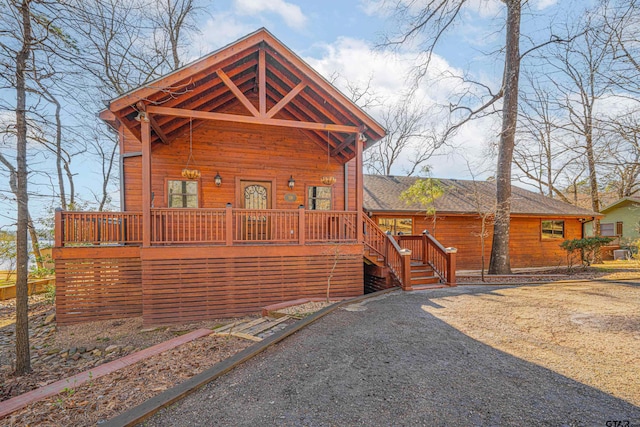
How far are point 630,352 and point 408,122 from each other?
22.6m

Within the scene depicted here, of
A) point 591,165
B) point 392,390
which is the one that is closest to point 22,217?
point 392,390

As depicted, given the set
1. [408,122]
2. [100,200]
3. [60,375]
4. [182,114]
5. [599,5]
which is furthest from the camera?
[408,122]

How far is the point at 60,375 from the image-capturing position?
456cm

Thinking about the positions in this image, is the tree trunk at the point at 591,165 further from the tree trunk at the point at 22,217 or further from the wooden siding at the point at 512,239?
the tree trunk at the point at 22,217

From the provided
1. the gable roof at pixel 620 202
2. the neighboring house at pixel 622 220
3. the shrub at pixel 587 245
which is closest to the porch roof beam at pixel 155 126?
the shrub at pixel 587 245

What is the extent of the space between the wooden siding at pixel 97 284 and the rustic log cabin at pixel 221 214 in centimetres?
2

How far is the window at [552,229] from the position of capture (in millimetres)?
14273

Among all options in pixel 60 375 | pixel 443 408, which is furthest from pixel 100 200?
pixel 443 408

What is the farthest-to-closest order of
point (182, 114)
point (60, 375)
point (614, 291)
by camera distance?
point (614, 291) < point (182, 114) < point (60, 375)

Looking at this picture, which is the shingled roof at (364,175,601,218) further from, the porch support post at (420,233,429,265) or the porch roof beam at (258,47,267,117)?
the porch roof beam at (258,47,267,117)

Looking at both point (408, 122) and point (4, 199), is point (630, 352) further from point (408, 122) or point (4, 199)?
point (408, 122)

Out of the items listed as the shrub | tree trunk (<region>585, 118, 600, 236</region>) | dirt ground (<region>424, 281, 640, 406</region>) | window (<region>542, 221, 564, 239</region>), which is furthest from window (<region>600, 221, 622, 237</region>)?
dirt ground (<region>424, 281, 640, 406</region>)

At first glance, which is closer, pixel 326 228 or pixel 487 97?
pixel 326 228

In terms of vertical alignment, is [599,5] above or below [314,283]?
above
